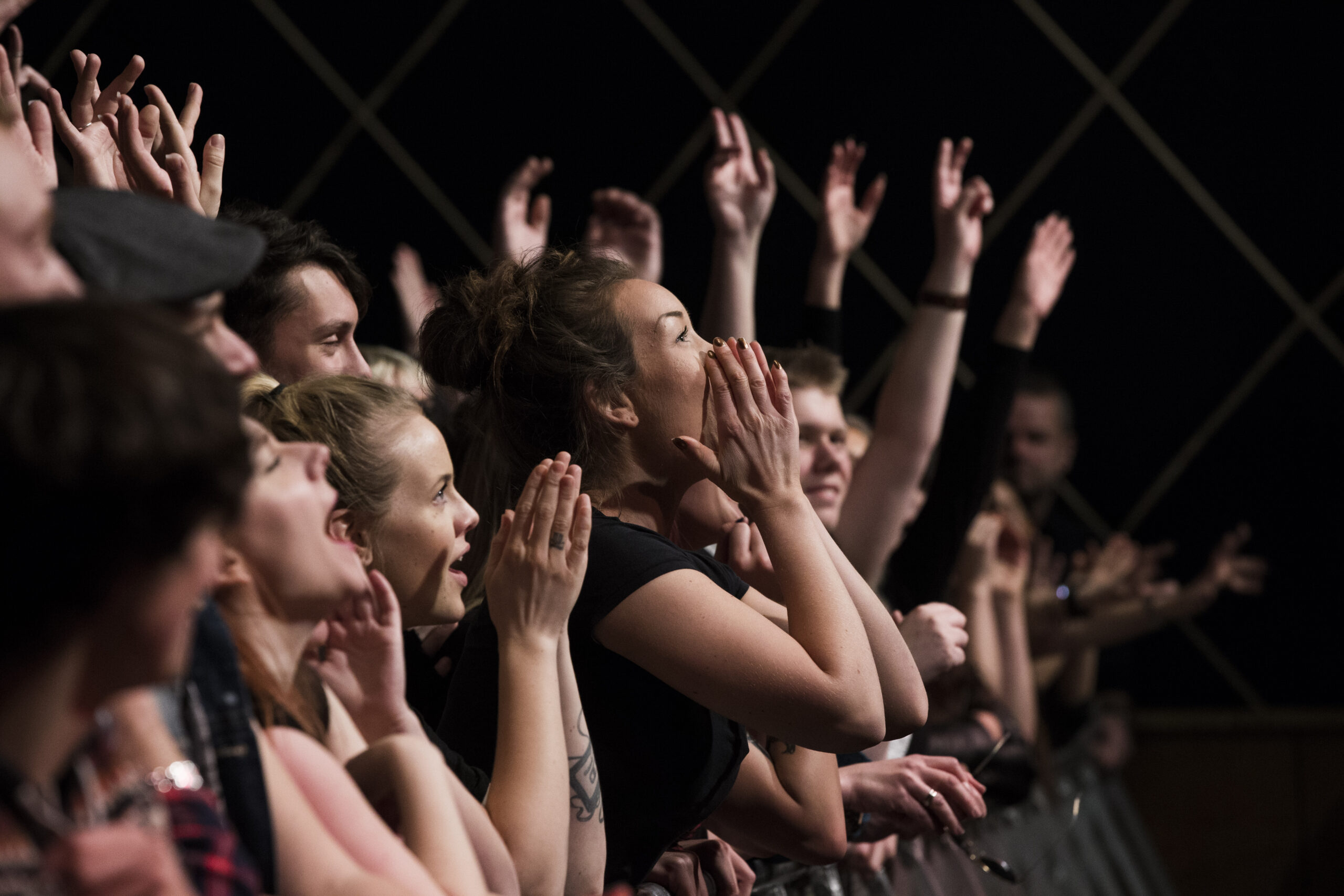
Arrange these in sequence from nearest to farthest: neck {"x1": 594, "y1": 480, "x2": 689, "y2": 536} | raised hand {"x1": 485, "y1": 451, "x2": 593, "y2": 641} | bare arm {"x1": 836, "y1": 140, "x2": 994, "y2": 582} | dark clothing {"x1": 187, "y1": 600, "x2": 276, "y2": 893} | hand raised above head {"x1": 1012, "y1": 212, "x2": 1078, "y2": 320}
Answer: dark clothing {"x1": 187, "y1": 600, "x2": 276, "y2": 893}
raised hand {"x1": 485, "y1": 451, "x2": 593, "y2": 641}
neck {"x1": 594, "y1": 480, "x2": 689, "y2": 536}
bare arm {"x1": 836, "y1": 140, "x2": 994, "y2": 582}
hand raised above head {"x1": 1012, "y1": 212, "x2": 1078, "y2": 320}

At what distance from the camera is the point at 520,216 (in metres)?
1.77

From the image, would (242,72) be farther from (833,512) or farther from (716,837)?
(716,837)

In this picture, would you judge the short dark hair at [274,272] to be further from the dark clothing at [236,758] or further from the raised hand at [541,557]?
the dark clothing at [236,758]

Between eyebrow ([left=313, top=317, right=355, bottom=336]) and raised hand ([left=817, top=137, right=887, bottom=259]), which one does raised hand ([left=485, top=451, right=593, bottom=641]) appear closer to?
eyebrow ([left=313, top=317, right=355, bottom=336])

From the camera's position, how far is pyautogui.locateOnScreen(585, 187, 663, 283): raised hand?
5.72ft

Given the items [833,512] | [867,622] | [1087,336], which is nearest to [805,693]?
[867,622]

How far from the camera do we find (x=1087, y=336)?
2570 mm

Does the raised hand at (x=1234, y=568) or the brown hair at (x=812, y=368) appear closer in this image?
the brown hair at (x=812, y=368)

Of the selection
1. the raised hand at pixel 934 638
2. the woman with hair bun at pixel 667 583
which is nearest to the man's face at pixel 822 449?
the raised hand at pixel 934 638

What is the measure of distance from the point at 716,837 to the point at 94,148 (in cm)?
66

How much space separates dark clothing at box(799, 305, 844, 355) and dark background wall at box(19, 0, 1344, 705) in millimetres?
754

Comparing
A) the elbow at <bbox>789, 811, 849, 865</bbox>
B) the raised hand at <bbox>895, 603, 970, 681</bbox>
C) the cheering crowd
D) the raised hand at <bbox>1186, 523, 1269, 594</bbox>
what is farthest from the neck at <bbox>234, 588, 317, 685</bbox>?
the raised hand at <bbox>1186, 523, 1269, 594</bbox>

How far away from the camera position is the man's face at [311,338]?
1.17 meters

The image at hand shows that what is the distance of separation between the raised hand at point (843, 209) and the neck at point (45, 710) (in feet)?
4.14
